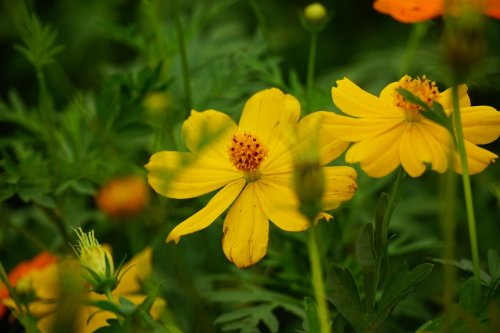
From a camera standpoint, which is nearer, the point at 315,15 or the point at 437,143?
the point at 437,143

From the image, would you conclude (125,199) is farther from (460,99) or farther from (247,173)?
(460,99)

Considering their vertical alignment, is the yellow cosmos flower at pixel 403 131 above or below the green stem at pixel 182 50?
below

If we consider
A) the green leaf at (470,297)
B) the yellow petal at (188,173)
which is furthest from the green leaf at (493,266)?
the yellow petal at (188,173)

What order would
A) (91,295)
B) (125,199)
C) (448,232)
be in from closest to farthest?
(448,232) → (125,199) → (91,295)

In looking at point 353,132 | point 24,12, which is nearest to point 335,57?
point 24,12

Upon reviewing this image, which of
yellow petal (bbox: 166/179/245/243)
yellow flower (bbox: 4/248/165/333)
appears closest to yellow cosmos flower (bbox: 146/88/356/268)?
yellow petal (bbox: 166/179/245/243)

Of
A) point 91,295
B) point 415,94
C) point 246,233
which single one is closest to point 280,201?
point 246,233

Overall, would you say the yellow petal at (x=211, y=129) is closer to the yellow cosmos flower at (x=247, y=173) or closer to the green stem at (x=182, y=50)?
the yellow cosmos flower at (x=247, y=173)
